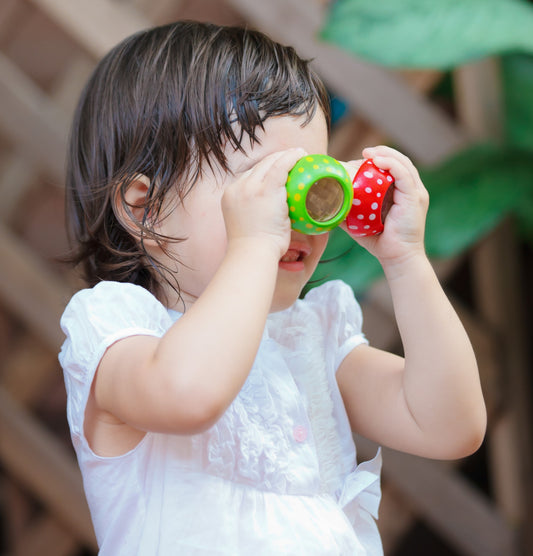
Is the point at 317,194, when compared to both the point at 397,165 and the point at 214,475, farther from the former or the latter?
the point at 214,475

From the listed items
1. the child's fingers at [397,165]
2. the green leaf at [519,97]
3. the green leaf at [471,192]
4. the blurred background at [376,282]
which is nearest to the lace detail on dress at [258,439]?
the child's fingers at [397,165]

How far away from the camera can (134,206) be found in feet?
2.03

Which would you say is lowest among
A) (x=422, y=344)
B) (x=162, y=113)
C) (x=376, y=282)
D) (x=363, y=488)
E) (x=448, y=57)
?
(x=376, y=282)

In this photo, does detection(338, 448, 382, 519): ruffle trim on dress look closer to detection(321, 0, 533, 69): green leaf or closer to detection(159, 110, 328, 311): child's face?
detection(159, 110, 328, 311): child's face

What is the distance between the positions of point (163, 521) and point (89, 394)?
0.12m

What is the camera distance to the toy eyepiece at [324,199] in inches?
21.0

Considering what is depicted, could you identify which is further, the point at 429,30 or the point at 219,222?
the point at 429,30

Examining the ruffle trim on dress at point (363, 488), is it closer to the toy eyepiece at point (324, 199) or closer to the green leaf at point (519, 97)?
the toy eyepiece at point (324, 199)

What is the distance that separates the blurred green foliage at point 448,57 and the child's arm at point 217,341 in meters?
0.27

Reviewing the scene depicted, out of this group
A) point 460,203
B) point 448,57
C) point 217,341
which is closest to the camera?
point 217,341

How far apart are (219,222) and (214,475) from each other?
0.21 meters

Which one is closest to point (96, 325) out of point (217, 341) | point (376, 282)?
point (217, 341)

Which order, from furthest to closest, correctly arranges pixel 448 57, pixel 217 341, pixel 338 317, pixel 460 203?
pixel 460 203 < pixel 448 57 < pixel 338 317 < pixel 217 341

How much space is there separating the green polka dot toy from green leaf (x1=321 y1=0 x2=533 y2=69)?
0.44 metres
